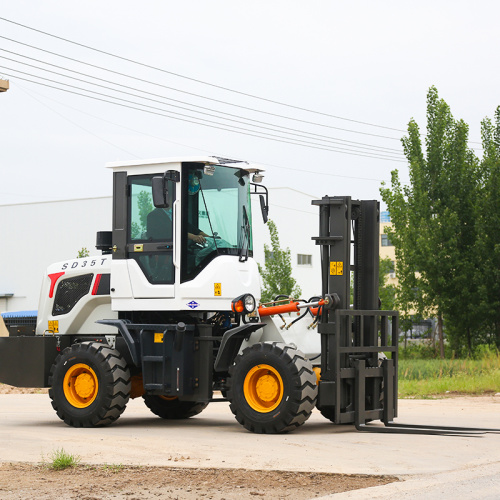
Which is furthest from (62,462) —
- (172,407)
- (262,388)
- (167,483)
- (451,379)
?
(451,379)

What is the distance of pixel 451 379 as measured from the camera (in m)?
23.6

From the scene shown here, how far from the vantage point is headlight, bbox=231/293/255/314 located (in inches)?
527

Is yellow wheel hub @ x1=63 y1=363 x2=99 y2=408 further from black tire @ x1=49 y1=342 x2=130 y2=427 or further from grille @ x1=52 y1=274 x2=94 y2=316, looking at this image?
grille @ x1=52 y1=274 x2=94 y2=316

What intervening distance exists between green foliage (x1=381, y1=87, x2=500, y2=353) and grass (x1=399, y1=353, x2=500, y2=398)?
7.81 metres

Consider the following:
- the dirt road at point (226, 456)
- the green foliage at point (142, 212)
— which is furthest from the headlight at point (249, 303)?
the green foliage at point (142, 212)

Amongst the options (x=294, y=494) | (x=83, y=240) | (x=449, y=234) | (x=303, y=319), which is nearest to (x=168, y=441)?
(x=303, y=319)

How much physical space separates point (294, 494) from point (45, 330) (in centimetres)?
769

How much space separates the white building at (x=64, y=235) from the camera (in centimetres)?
5794

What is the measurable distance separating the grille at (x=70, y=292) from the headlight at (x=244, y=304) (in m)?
2.60

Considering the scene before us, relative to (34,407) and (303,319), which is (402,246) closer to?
(34,407)

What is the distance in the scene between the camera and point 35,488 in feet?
28.7

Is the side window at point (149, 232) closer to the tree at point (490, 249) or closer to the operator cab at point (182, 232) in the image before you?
the operator cab at point (182, 232)

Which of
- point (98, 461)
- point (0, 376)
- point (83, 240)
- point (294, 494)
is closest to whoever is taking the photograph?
point (294, 494)

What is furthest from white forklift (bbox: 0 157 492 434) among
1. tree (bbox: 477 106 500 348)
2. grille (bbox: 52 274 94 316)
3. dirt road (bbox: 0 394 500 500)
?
tree (bbox: 477 106 500 348)
